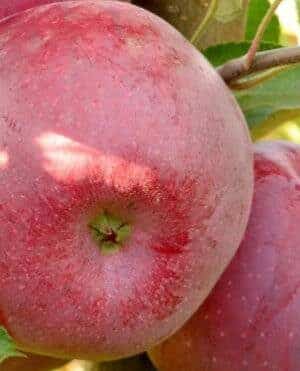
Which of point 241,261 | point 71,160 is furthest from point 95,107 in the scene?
point 241,261

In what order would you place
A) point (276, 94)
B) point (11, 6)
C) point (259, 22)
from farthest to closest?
point (259, 22) < point (276, 94) < point (11, 6)

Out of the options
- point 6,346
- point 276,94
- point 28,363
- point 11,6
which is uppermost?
point 11,6

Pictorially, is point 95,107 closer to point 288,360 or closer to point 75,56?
point 75,56

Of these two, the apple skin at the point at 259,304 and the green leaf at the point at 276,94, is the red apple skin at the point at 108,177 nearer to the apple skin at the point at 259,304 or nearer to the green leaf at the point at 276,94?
the apple skin at the point at 259,304

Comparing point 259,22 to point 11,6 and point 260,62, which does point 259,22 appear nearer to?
point 260,62

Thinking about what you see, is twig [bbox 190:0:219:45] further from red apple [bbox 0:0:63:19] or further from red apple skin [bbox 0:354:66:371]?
red apple skin [bbox 0:354:66:371]

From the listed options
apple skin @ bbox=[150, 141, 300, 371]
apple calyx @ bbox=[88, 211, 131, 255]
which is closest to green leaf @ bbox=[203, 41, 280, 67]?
apple skin @ bbox=[150, 141, 300, 371]

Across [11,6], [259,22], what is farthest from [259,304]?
[259,22]
